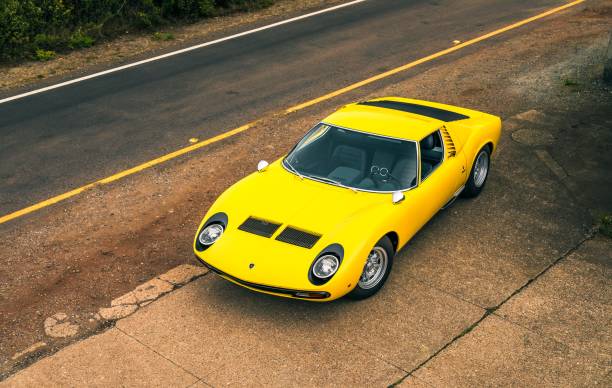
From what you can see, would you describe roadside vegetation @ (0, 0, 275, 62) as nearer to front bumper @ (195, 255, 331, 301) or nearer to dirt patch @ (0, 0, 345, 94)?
dirt patch @ (0, 0, 345, 94)

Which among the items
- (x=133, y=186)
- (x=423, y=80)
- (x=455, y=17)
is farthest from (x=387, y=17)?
(x=133, y=186)

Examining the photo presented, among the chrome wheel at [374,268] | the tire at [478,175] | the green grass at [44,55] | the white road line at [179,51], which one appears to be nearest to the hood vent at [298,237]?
the chrome wheel at [374,268]

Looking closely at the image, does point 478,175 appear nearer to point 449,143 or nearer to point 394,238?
point 449,143

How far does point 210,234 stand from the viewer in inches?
329

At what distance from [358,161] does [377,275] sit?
1.44 metres

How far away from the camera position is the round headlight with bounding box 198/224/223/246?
27.2ft

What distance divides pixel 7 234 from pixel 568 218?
23.6ft

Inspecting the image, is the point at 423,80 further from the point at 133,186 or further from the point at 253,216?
the point at 253,216

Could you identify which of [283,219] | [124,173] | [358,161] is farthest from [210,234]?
[124,173]

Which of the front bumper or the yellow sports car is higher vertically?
the yellow sports car

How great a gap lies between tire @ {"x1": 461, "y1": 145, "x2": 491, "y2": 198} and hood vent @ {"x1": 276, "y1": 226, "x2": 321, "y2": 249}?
3.02 metres

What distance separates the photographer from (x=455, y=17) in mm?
18359

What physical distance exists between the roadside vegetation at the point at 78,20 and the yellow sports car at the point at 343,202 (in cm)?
895

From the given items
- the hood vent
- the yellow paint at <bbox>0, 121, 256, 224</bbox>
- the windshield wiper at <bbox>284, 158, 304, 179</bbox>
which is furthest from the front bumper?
the yellow paint at <bbox>0, 121, 256, 224</bbox>
